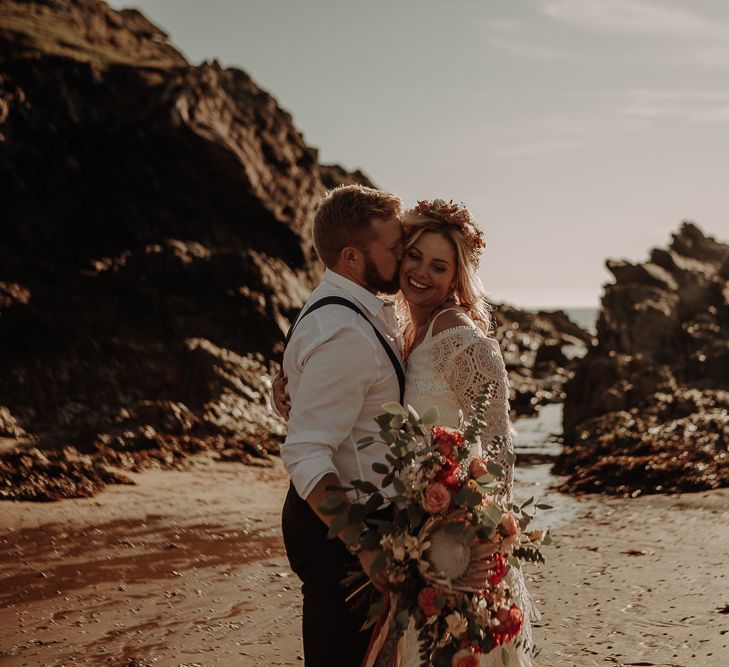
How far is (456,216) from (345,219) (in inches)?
29.3

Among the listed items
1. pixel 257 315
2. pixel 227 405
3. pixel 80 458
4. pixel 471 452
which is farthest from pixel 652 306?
pixel 471 452

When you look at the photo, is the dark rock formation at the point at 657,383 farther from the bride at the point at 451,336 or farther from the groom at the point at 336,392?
the groom at the point at 336,392

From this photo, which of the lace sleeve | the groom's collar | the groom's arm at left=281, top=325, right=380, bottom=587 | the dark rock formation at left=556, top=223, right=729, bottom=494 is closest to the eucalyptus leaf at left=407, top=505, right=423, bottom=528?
the groom's arm at left=281, top=325, right=380, bottom=587

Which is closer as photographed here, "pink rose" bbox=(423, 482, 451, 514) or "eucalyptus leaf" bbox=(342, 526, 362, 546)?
"pink rose" bbox=(423, 482, 451, 514)

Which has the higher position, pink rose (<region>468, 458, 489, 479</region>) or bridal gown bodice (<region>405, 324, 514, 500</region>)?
bridal gown bodice (<region>405, 324, 514, 500</region>)

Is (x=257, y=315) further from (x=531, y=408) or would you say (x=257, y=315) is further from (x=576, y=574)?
(x=576, y=574)

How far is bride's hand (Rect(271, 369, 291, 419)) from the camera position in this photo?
13.2 ft

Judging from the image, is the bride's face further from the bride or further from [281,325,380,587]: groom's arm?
[281,325,380,587]: groom's arm

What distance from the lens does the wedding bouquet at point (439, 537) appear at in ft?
9.34

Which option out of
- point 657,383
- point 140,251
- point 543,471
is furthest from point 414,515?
point 140,251

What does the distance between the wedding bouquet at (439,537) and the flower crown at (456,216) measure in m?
1.19

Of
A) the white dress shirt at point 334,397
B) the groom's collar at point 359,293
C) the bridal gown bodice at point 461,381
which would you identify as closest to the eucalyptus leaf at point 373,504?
the white dress shirt at point 334,397

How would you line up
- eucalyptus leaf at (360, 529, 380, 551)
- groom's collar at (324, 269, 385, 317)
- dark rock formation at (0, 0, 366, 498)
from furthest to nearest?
dark rock formation at (0, 0, 366, 498) → groom's collar at (324, 269, 385, 317) → eucalyptus leaf at (360, 529, 380, 551)

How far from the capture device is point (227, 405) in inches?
629
